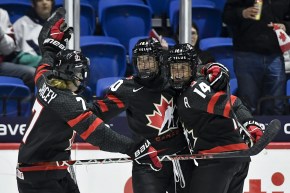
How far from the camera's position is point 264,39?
6887 millimetres

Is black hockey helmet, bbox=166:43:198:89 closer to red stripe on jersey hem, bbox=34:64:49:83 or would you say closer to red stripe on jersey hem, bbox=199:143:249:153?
red stripe on jersey hem, bbox=199:143:249:153

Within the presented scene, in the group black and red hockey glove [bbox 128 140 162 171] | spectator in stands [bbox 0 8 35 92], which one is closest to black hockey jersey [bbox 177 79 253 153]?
black and red hockey glove [bbox 128 140 162 171]

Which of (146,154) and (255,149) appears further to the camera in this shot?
(255,149)

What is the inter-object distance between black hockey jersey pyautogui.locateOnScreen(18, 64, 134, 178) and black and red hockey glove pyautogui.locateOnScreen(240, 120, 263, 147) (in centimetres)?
71

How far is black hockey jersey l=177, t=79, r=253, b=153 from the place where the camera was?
5.06 meters

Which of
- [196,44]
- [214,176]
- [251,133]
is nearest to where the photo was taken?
[214,176]

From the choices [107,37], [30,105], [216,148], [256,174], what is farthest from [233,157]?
[107,37]

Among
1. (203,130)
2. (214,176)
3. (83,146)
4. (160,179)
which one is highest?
(203,130)

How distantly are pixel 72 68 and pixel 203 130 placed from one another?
2.54ft

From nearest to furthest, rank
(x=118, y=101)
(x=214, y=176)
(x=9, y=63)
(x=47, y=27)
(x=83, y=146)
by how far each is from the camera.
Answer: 1. (x=214, y=176)
2. (x=118, y=101)
3. (x=47, y=27)
4. (x=83, y=146)
5. (x=9, y=63)

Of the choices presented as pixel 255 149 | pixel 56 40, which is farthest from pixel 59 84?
pixel 255 149

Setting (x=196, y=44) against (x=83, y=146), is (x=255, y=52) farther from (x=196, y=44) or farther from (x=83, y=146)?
(x=83, y=146)

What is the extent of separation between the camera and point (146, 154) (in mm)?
4961

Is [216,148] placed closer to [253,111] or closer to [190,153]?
[190,153]
